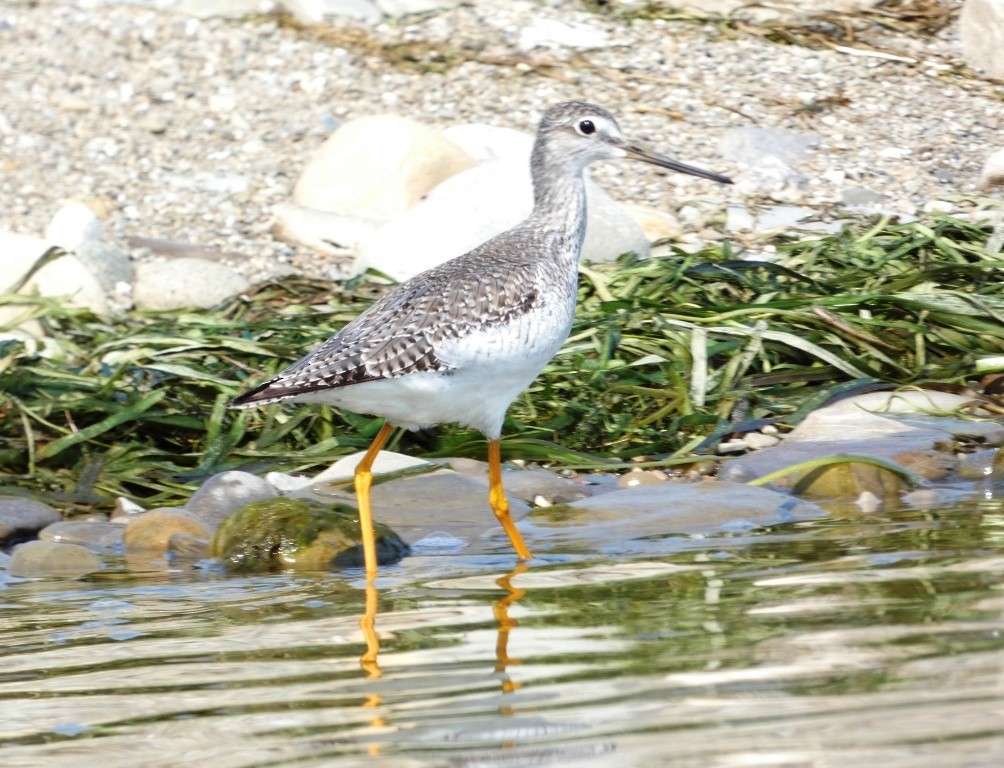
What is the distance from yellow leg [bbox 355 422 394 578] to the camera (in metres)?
5.55

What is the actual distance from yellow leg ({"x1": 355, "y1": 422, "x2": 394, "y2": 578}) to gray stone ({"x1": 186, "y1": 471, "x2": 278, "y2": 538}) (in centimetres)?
52

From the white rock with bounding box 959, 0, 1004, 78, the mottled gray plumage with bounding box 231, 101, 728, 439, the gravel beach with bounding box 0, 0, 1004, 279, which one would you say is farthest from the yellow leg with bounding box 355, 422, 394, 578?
the white rock with bounding box 959, 0, 1004, 78

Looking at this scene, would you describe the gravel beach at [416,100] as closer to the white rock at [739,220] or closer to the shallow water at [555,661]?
the white rock at [739,220]

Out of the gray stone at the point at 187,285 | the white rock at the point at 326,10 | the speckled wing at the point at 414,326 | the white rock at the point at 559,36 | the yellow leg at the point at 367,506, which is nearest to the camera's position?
the yellow leg at the point at 367,506

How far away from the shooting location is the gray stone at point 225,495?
6.60m

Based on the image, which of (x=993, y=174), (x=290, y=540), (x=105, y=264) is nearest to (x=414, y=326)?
(x=290, y=540)

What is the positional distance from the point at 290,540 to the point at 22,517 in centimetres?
158

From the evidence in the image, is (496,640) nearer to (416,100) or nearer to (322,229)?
(322,229)

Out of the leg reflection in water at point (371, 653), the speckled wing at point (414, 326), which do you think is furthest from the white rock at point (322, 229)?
the leg reflection in water at point (371, 653)

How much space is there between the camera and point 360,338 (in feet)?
19.1

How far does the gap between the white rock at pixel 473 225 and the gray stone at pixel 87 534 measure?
11.6 ft

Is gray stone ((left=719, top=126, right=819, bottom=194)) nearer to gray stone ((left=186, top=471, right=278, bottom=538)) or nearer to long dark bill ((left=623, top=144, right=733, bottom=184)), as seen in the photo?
long dark bill ((left=623, top=144, right=733, bottom=184))

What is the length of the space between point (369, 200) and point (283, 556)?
6.23 metres

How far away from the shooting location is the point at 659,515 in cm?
595
